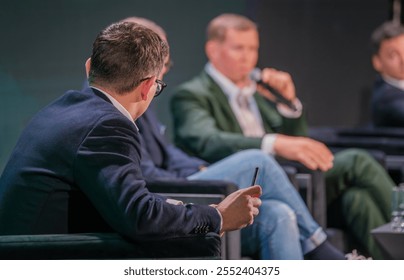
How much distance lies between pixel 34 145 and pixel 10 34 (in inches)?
56.1

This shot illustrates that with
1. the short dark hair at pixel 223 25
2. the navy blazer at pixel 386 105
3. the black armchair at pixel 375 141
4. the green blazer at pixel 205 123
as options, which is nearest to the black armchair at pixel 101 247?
the green blazer at pixel 205 123

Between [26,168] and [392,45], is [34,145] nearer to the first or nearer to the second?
[26,168]

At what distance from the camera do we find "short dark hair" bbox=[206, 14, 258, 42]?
441 centimetres

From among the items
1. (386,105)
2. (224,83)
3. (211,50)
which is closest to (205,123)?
(224,83)

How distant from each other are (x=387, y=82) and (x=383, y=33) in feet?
0.87

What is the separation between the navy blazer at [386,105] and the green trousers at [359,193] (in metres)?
0.46

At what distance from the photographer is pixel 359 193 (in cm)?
441

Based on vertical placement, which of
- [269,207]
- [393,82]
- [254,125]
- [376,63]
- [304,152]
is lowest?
[269,207]

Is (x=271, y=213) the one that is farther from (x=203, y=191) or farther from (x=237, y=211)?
(x=237, y=211)

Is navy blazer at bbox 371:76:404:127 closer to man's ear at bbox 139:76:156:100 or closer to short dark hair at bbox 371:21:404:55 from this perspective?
short dark hair at bbox 371:21:404:55

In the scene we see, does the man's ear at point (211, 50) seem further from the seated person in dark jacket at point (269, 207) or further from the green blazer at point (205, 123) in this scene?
the seated person in dark jacket at point (269, 207)

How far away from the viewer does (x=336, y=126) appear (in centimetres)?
482

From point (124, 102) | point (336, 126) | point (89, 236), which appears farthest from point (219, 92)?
point (89, 236)

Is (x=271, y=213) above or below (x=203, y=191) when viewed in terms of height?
below
